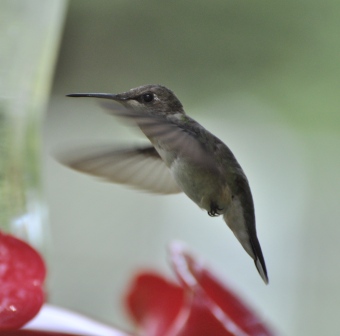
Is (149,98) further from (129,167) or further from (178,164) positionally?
(129,167)

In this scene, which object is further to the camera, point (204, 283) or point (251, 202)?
point (204, 283)

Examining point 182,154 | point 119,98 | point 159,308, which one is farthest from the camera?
point 159,308

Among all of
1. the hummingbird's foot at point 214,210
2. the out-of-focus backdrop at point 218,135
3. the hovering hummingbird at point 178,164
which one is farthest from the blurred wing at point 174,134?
the out-of-focus backdrop at point 218,135

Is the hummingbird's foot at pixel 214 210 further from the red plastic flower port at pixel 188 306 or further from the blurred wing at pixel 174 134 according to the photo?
the red plastic flower port at pixel 188 306

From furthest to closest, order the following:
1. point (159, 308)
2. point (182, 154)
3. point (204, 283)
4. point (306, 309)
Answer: point (306, 309) → point (159, 308) → point (204, 283) → point (182, 154)

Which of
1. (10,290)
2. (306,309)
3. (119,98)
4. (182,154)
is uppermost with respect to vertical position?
(119,98)

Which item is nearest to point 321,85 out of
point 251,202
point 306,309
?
point 306,309

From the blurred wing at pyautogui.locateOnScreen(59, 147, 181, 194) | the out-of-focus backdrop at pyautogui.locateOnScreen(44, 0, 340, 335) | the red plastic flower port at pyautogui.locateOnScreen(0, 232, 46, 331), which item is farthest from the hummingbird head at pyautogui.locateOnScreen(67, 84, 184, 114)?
the out-of-focus backdrop at pyautogui.locateOnScreen(44, 0, 340, 335)

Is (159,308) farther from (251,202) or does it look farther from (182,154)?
(182,154)
